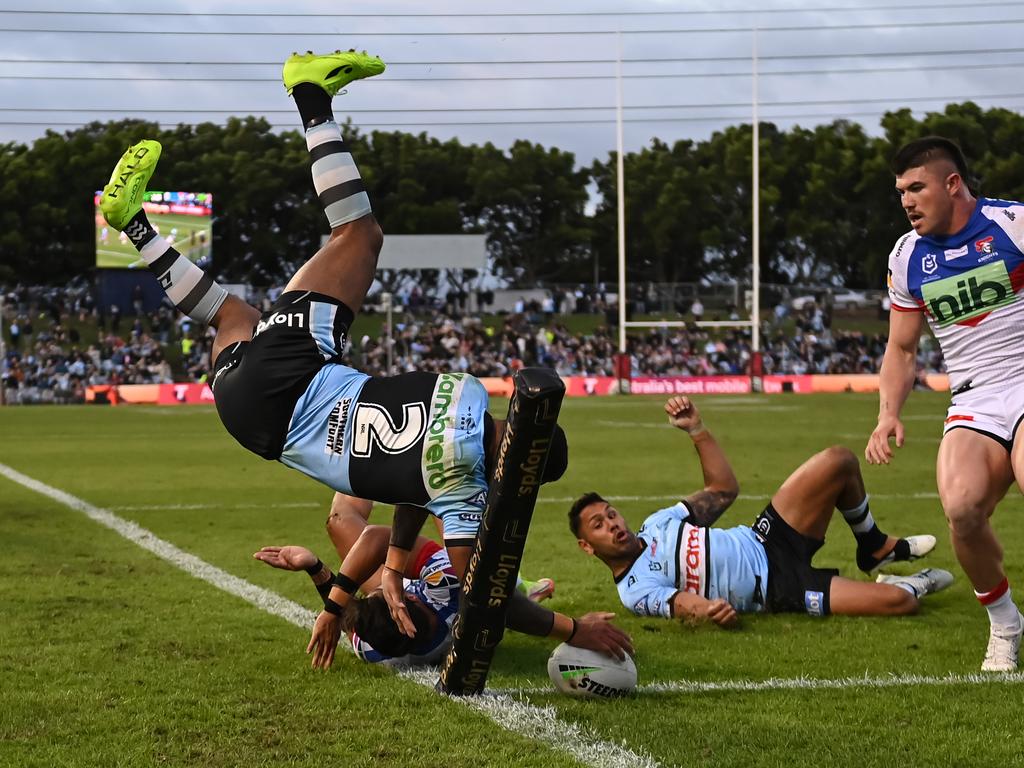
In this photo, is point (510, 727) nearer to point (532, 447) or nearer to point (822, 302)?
point (532, 447)

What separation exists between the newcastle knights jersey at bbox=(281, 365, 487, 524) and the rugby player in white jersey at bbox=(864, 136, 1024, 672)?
6.94 ft

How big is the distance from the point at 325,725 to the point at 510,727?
67cm

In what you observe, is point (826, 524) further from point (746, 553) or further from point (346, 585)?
point (346, 585)

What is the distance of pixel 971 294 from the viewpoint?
20.0 ft

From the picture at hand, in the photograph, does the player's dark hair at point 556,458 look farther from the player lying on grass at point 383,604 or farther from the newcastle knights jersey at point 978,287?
the newcastle knights jersey at point 978,287

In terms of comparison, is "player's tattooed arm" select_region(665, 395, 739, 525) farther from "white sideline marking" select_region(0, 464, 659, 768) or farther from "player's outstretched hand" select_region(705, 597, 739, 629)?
"white sideline marking" select_region(0, 464, 659, 768)

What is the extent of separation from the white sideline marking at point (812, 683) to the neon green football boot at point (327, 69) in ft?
9.19

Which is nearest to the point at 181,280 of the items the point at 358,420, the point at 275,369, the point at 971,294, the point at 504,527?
the point at 275,369

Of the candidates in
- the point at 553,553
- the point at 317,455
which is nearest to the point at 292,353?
the point at 317,455

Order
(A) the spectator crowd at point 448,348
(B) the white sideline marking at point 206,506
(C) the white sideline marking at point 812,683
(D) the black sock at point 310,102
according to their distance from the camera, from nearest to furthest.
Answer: (C) the white sideline marking at point 812,683
(D) the black sock at point 310,102
(B) the white sideline marking at point 206,506
(A) the spectator crowd at point 448,348

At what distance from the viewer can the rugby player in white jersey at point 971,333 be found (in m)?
5.84

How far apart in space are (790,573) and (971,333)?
165 centimetres

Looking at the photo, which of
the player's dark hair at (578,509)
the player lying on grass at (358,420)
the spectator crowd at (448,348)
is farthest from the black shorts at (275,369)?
the spectator crowd at (448,348)

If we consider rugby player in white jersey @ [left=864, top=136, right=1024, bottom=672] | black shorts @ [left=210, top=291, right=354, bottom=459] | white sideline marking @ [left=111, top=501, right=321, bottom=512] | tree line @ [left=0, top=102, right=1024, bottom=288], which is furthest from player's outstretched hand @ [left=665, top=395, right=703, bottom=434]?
tree line @ [left=0, top=102, right=1024, bottom=288]
